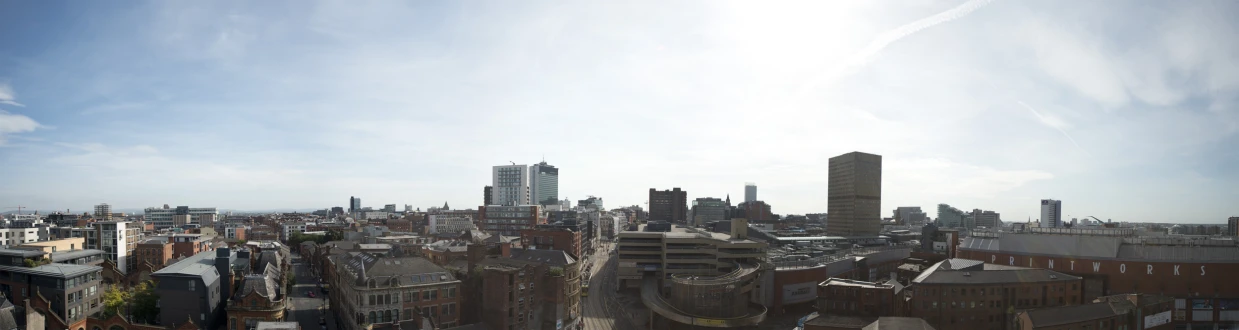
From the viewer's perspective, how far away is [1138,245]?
8131 centimetres

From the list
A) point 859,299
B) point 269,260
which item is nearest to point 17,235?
point 269,260

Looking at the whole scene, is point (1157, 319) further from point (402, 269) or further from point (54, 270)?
point (54, 270)

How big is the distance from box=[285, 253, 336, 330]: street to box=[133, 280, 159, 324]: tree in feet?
45.4

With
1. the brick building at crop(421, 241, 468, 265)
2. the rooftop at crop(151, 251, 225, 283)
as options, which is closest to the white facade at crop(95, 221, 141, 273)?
the rooftop at crop(151, 251, 225, 283)

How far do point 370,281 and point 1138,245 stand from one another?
103 meters

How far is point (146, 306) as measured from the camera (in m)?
65.5

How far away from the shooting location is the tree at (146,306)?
65.1m

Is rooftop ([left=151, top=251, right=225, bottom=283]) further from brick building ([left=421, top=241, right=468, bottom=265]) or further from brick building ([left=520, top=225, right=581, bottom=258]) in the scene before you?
brick building ([left=520, top=225, right=581, bottom=258])

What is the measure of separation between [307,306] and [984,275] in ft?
318

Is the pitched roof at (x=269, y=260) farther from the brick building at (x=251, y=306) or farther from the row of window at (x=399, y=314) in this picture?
the row of window at (x=399, y=314)

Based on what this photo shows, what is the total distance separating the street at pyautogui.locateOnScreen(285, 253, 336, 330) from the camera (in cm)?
7575

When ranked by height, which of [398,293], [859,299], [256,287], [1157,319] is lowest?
[1157,319]

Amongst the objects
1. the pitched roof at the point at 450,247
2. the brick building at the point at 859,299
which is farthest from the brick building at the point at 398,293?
the brick building at the point at 859,299

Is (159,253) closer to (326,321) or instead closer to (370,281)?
(326,321)
